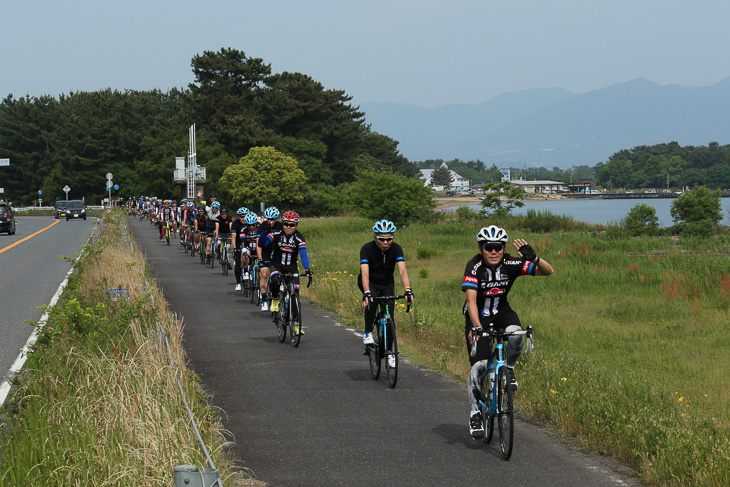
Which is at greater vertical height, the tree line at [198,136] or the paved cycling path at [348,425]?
the tree line at [198,136]

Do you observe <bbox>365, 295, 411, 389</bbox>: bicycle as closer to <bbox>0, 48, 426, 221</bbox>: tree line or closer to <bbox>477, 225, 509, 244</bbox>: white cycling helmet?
<bbox>477, 225, 509, 244</bbox>: white cycling helmet

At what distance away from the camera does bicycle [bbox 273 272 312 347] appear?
1312cm

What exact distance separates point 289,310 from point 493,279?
6288 millimetres

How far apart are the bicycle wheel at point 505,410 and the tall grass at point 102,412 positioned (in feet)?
7.46

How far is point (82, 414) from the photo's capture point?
20.5 ft

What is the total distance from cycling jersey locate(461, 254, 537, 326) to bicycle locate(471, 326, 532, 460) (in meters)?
0.21

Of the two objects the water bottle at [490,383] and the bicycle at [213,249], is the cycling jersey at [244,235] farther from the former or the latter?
the water bottle at [490,383]

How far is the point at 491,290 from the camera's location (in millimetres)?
7512

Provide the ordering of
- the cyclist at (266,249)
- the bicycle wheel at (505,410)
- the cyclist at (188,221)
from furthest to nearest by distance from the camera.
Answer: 1. the cyclist at (188,221)
2. the cyclist at (266,249)
3. the bicycle wheel at (505,410)

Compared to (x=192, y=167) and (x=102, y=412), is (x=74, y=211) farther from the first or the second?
(x=102, y=412)

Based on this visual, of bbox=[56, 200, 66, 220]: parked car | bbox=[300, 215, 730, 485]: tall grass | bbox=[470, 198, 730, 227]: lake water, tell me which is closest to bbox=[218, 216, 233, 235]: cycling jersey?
bbox=[300, 215, 730, 485]: tall grass

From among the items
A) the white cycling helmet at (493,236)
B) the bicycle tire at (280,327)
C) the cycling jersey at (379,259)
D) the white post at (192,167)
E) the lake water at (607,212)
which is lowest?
the lake water at (607,212)

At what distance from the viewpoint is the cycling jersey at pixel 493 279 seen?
7.38 meters

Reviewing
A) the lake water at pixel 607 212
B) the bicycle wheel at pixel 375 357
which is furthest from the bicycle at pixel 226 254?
the lake water at pixel 607 212
